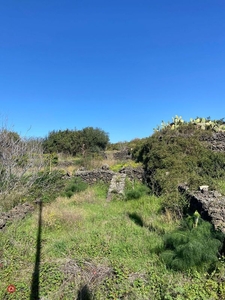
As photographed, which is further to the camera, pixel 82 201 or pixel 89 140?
pixel 89 140

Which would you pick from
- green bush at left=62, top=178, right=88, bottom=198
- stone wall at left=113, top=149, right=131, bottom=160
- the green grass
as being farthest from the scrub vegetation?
stone wall at left=113, top=149, right=131, bottom=160

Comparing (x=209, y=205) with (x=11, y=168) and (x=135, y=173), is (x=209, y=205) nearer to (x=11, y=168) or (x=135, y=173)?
(x=11, y=168)

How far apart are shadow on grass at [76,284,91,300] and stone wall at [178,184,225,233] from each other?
2.78 m

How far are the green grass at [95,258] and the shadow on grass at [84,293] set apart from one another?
0.02 meters

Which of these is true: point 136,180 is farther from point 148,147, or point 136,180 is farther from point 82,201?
point 82,201

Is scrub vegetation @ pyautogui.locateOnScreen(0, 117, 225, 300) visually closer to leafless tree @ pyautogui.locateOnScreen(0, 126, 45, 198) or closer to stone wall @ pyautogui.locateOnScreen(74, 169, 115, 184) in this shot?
leafless tree @ pyautogui.locateOnScreen(0, 126, 45, 198)

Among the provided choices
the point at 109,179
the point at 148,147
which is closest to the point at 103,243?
the point at 109,179

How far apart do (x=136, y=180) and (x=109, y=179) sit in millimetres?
1509

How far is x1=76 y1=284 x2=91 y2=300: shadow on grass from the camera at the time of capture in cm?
359

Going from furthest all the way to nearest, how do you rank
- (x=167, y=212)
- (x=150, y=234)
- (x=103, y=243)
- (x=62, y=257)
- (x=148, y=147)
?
(x=148, y=147) < (x=167, y=212) < (x=150, y=234) < (x=103, y=243) < (x=62, y=257)

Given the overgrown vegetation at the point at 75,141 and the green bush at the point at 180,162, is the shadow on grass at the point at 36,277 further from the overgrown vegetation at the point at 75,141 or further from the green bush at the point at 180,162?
the overgrown vegetation at the point at 75,141

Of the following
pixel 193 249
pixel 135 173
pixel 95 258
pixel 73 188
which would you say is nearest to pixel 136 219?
pixel 95 258

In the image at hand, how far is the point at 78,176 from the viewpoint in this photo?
1305 centimetres

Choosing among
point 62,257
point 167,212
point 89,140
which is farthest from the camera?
point 89,140
